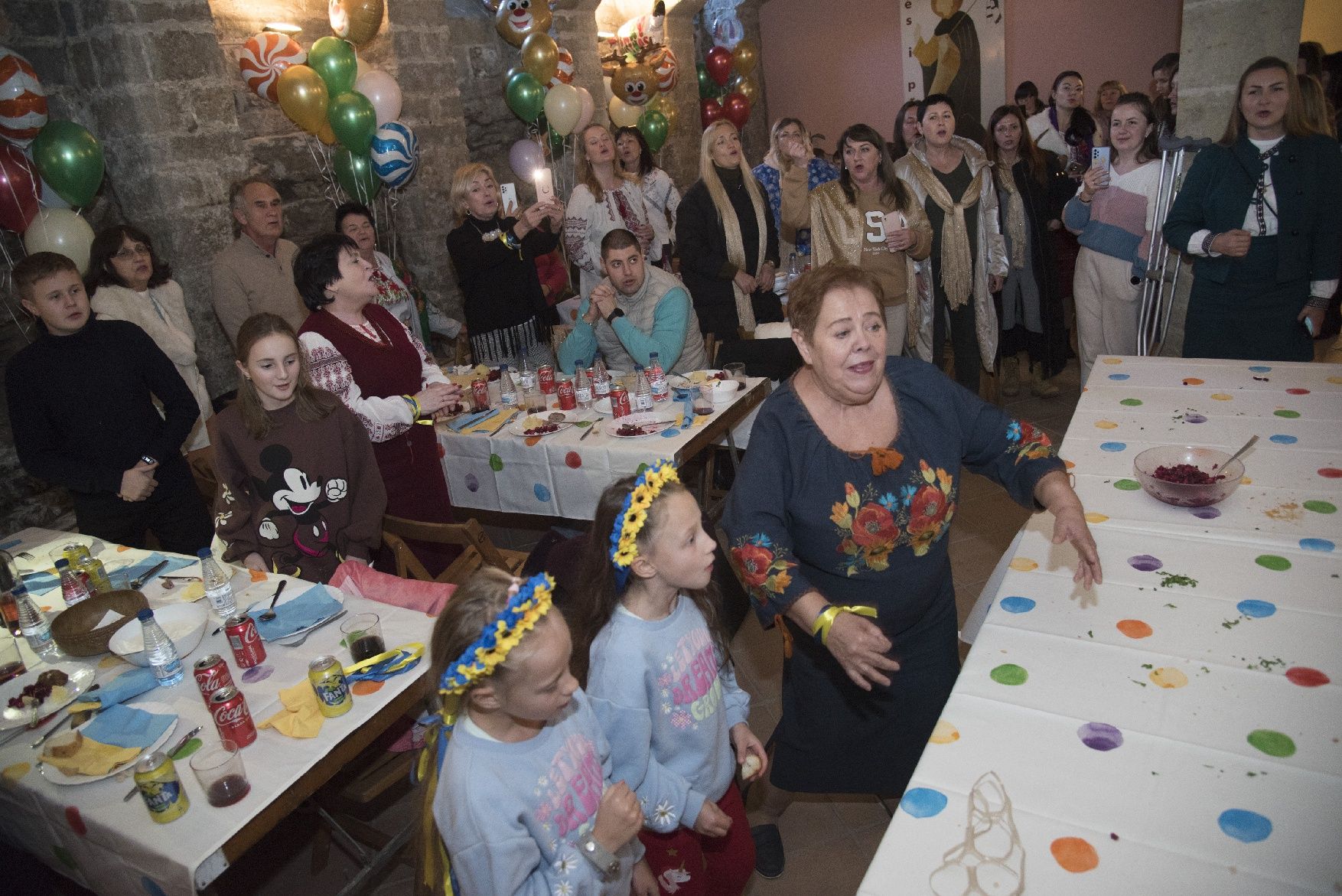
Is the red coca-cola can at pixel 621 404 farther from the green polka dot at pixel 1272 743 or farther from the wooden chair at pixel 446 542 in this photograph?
the green polka dot at pixel 1272 743

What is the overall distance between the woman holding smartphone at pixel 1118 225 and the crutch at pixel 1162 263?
0.05m

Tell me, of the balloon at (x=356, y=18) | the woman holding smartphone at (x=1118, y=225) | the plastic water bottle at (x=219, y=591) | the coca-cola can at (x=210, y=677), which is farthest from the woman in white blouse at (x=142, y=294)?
the woman holding smartphone at (x=1118, y=225)

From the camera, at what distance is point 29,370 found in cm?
296

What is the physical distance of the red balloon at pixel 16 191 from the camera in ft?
11.6

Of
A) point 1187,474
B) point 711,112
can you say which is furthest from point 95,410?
point 711,112

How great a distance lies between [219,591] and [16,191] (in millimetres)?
2497

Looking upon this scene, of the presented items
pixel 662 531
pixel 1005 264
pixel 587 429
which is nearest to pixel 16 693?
pixel 662 531

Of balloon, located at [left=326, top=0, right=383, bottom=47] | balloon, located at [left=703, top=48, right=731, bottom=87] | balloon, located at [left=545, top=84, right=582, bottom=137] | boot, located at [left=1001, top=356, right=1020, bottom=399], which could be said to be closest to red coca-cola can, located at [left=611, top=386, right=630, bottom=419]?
boot, located at [left=1001, top=356, right=1020, bottom=399]

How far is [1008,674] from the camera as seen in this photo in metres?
1.58

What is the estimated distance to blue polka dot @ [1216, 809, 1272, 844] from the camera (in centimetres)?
118

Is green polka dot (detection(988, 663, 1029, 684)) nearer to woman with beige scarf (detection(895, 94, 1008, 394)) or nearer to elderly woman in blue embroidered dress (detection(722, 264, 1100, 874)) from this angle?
elderly woman in blue embroidered dress (detection(722, 264, 1100, 874))

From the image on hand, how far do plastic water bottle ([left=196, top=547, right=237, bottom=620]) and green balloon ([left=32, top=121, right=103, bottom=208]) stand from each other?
2506 mm

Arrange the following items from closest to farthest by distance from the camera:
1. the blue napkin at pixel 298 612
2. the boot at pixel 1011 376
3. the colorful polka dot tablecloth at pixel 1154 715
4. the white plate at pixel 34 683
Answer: the colorful polka dot tablecloth at pixel 1154 715, the white plate at pixel 34 683, the blue napkin at pixel 298 612, the boot at pixel 1011 376

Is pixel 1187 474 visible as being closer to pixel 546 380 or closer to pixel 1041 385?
pixel 546 380
